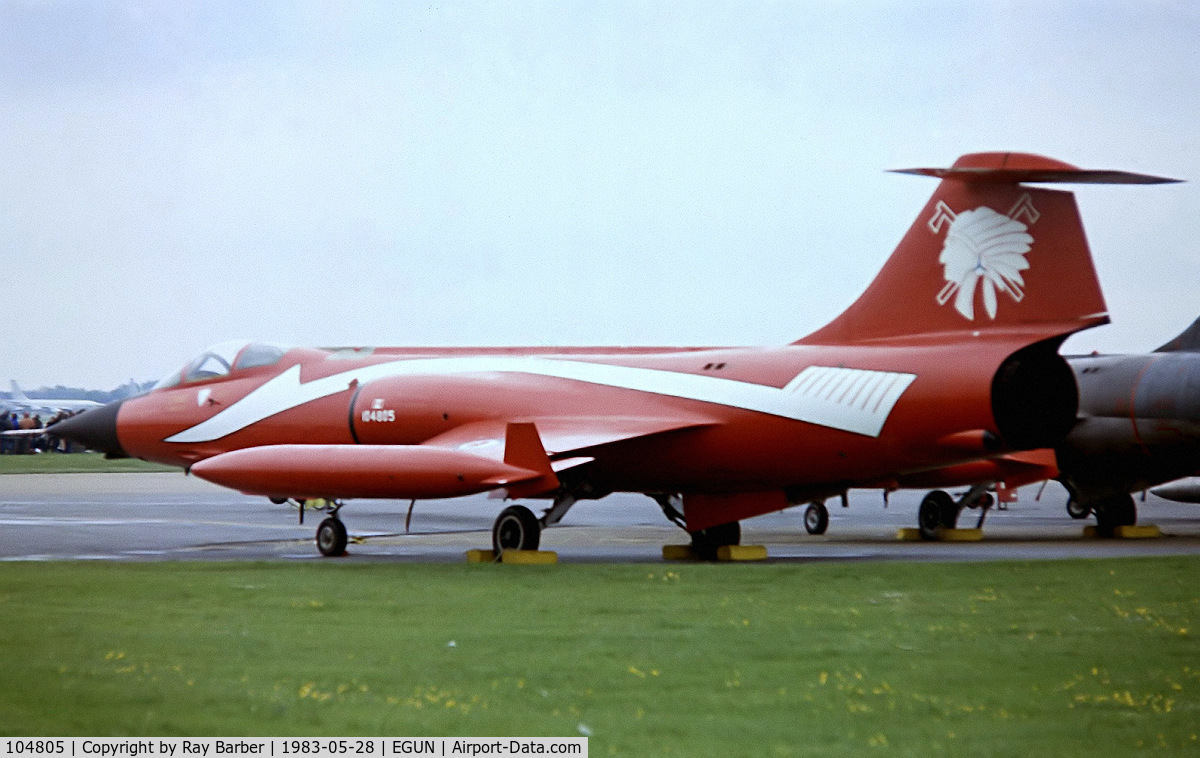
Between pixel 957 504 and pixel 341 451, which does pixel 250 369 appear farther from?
pixel 957 504

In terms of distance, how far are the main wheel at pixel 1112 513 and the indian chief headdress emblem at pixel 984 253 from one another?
799 centimetres

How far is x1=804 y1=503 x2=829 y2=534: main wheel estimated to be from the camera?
72.7ft

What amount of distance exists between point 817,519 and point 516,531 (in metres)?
7.63

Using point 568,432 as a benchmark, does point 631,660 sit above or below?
below

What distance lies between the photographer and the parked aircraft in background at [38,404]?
93.9m

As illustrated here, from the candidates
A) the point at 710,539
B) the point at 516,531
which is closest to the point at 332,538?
the point at 516,531

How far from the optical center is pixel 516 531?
15812 mm

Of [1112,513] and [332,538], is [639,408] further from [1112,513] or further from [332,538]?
[1112,513]

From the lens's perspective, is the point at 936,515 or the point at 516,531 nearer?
the point at 516,531

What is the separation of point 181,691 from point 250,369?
1242cm

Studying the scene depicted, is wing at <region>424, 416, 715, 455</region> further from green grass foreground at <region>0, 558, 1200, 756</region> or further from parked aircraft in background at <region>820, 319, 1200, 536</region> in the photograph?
parked aircraft in background at <region>820, 319, 1200, 536</region>

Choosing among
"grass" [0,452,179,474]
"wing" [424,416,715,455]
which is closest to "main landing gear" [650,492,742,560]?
"wing" [424,416,715,455]
